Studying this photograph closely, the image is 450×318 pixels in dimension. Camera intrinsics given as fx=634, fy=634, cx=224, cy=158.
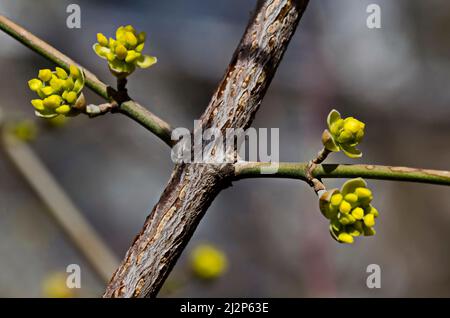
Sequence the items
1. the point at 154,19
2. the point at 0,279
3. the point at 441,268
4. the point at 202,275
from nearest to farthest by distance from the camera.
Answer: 1. the point at 202,275
2. the point at 0,279
3. the point at 441,268
4. the point at 154,19

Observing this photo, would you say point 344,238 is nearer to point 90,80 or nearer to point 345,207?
point 345,207

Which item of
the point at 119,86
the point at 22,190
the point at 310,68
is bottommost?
the point at 119,86

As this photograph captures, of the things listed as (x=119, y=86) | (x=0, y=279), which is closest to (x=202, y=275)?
(x=119, y=86)

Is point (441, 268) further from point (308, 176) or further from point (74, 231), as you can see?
point (308, 176)

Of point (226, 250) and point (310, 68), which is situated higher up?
point (310, 68)

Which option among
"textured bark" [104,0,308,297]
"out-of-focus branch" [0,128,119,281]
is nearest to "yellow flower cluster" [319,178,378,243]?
"textured bark" [104,0,308,297]
